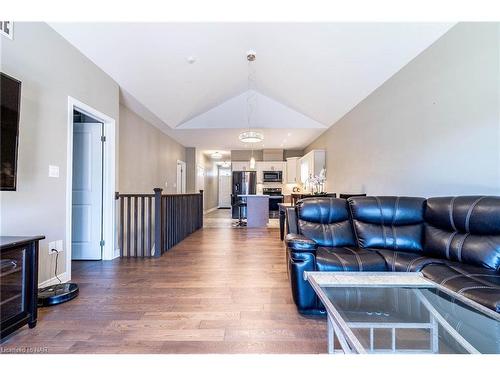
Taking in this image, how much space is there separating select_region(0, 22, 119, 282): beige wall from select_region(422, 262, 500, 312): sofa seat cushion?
11.2 feet

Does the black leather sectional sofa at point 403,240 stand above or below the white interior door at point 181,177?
below

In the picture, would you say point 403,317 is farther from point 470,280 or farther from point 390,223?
point 390,223

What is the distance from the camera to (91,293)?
2414 millimetres

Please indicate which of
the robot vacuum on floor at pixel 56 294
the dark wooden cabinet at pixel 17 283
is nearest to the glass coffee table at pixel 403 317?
the dark wooden cabinet at pixel 17 283

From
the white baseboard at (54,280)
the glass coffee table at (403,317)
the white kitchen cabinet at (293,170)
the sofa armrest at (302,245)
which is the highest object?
the white kitchen cabinet at (293,170)

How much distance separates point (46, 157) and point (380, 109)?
4.62 metres

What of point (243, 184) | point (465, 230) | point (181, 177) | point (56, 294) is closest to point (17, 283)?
point (56, 294)

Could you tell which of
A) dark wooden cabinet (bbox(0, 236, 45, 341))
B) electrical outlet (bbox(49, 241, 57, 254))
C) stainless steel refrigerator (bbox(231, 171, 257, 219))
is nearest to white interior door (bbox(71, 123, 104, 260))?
electrical outlet (bbox(49, 241, 57, 254))

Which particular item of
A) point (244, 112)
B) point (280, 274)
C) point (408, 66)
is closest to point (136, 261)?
point (280, 274)

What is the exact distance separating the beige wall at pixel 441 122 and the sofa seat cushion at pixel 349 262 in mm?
1274

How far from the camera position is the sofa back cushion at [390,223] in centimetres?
244

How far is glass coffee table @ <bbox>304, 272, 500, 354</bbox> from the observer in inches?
46.6

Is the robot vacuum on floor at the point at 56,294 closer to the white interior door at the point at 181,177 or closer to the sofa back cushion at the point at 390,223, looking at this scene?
the sofa back cushion at the point at 390,223

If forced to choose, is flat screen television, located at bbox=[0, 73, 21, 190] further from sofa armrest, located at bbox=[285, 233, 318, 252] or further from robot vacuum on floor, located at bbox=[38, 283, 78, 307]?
sofa armrest, located at bbox=[285, 233, 318, 252]
